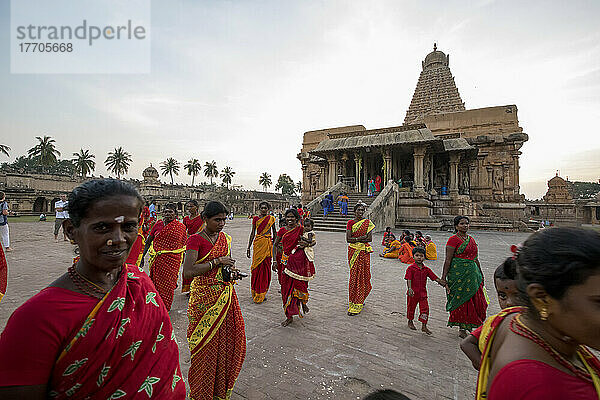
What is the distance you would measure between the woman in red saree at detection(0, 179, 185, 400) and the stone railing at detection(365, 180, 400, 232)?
14.0m

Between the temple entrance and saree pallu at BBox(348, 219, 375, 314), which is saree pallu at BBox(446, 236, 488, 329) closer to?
saree pallu at BBox(348, 219, 375, 314)

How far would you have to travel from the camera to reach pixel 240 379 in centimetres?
287

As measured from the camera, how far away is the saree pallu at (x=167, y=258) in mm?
4652

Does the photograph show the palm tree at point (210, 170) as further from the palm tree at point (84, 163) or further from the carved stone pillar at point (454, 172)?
the carved stone pillar at point (454, 172)

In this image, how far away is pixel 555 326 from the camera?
107cm

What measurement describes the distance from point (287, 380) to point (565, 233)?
8.69 ft

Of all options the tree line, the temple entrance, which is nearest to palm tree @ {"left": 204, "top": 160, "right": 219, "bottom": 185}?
the tree line

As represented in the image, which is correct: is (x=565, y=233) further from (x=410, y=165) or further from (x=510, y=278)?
(x=410, y=165)

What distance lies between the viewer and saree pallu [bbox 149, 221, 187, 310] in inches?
183

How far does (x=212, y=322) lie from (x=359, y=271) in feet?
9.54

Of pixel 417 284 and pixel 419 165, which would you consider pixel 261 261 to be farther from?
pixel 419 165

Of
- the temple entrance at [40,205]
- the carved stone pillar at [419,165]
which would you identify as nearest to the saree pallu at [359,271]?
the carved stone pillar at [419,165]

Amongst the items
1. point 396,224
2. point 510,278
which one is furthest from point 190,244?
point 396,224

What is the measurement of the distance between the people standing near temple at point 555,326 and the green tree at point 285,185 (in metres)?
91.0
